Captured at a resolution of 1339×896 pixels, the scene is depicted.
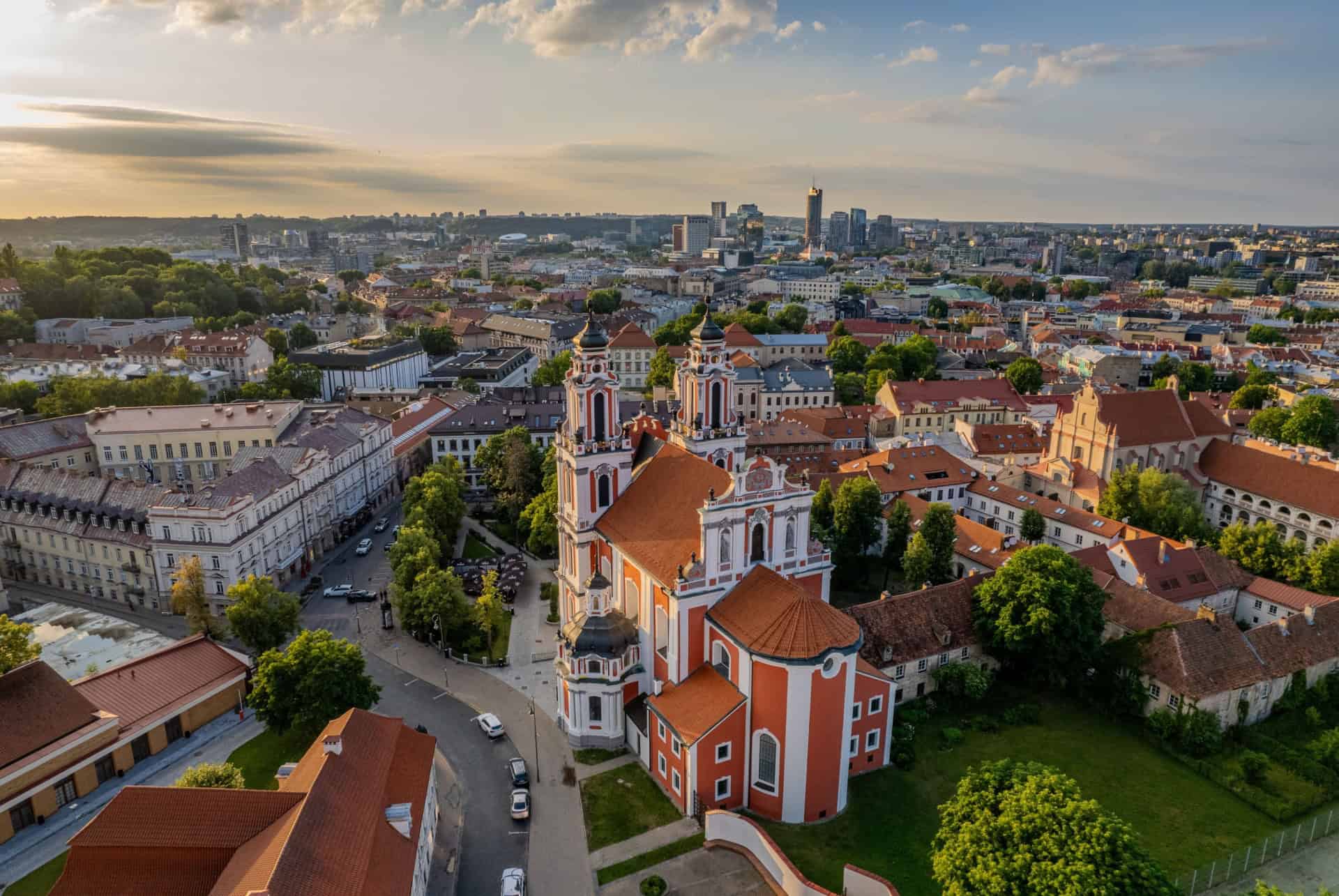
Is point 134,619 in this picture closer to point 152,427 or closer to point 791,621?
point 152,427

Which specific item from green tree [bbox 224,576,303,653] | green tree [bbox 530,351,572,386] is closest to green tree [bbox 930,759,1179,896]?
green tree [bbox 224,576,303,653]

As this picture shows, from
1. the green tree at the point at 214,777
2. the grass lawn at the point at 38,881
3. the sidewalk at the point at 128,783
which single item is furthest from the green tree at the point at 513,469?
the grass lawn at the point at 38,881

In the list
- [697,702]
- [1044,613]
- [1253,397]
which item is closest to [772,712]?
[697,702]

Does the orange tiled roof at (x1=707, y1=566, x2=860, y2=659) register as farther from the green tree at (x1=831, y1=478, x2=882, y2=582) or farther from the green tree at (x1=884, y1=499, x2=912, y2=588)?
the green tree at (x1=884, y1=499, x2=912, y2=588)

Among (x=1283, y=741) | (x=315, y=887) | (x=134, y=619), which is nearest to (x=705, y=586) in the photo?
(x=315, y=887)

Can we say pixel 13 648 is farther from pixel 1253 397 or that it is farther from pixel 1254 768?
pixel 1253 397
